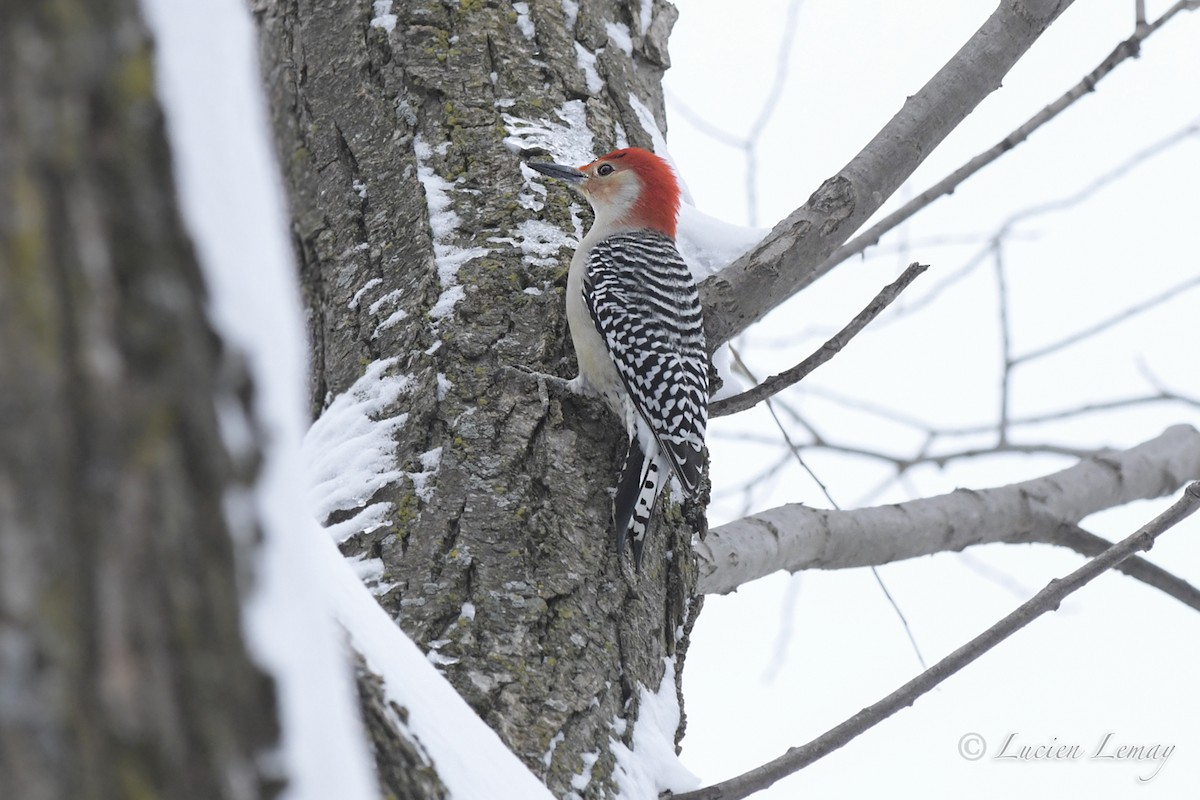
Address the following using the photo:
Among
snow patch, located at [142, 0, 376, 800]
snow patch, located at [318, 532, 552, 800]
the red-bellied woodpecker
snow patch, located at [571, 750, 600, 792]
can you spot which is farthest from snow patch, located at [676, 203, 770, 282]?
snow patch, located at [142, 0, 376, 800]

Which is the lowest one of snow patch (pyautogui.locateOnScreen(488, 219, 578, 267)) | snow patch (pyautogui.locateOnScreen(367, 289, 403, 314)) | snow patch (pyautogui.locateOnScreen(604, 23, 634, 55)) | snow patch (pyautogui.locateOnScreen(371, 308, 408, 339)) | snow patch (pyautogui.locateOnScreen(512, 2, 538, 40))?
snow patch (pyautogui.locateOnScreen(371, 308, 408, 339))

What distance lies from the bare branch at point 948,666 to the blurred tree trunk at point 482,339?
0.26 m

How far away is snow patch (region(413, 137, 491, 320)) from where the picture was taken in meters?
2.78

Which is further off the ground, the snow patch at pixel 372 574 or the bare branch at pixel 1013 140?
the bare branch at pixel 1013 140

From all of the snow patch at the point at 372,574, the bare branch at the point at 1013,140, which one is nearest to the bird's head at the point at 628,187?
the bare branch at the point at 1013,140

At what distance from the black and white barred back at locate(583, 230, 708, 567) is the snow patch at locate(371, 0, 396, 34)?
0.90 metres

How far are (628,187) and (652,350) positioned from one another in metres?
0.61

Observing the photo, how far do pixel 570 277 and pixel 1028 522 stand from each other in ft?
5.78

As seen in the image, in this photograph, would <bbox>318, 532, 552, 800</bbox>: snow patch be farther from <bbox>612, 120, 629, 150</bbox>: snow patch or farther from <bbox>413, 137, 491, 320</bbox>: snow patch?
<bbox>612, 120, 629, 150</bbox>: snow patch

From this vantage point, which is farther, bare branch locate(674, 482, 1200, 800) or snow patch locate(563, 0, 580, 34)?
snow patch locate(563, 0, 580, 34)

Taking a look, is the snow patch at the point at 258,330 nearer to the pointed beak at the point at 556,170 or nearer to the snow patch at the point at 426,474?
the snow patch at the point at 426,474

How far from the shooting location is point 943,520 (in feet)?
11.8

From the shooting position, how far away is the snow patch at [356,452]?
2.48 meters

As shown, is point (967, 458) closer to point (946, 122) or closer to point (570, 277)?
point (946, 122)
